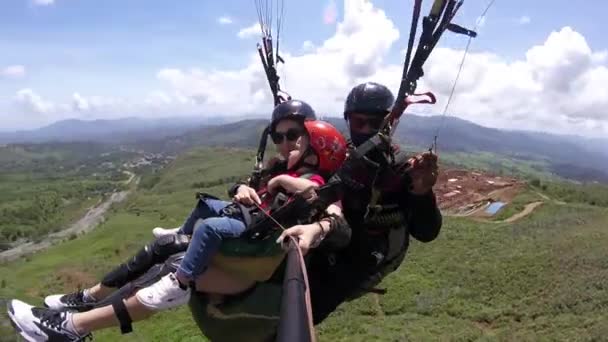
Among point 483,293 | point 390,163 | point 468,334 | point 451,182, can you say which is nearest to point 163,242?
point 390,163

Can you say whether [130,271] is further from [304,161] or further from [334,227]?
[334,227]

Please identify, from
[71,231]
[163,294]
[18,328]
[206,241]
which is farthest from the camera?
[71,231]

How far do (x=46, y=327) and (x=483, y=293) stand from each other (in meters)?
28.9

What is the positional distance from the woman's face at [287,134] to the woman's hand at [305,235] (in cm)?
156

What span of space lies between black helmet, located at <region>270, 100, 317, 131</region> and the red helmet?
0.70 feet

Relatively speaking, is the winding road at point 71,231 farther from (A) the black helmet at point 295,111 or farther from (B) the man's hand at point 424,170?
(B) the man's hand at point 424,170

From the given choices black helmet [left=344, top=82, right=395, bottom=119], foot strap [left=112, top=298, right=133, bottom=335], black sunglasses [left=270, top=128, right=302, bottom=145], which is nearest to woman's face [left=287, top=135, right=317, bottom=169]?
black sunglasses [left=270, top=128, right=302, bottom=145]

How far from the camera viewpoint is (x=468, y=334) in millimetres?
24750

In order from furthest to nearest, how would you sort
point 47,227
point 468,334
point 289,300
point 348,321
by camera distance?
point 47,227 < point 348,321 < point 468,334 < point 289,300

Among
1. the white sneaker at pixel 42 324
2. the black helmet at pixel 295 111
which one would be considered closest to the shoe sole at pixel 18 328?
the white sneaker at pixel 42 324

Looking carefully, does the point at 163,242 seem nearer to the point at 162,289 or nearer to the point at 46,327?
the point at 162,289

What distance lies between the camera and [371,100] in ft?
20.0

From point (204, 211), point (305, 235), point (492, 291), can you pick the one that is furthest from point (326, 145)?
point (492, 291)

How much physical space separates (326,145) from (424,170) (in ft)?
3.64
